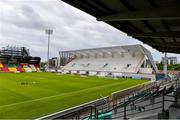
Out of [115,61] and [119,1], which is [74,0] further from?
[115,61]

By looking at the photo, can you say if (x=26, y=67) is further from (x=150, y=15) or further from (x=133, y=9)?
(x=150, y=15)

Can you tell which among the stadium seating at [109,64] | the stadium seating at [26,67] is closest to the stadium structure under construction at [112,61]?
the stadium seating at [109,64]

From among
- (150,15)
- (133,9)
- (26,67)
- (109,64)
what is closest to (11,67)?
(26,67)

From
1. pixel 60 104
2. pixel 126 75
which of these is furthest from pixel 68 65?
pixel 60 104

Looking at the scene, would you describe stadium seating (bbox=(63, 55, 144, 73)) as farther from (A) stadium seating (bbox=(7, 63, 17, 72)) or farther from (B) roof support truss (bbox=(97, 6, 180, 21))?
(B) roof support truss (bbox=(97, 6, 180, 21))

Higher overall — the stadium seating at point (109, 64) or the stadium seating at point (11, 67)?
the stadium seating at point (109, 64)

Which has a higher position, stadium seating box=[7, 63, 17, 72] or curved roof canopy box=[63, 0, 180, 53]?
curved roof canopy box=[63, 0, 180, 53]

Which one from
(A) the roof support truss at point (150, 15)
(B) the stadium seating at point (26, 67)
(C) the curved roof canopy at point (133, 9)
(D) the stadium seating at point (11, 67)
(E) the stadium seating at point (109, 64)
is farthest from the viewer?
(E) the stadium seating at point (109, 64)

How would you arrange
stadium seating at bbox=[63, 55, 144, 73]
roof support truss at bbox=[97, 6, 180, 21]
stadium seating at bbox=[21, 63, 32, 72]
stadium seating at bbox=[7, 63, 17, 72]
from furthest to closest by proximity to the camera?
stadium seating at bbox=[63, 55, 144, 73]
stadium seating at bbox=[21, 63, 32, 72]
stadium seating at bbox=[7, 63, 17, 72]
roof support truss at bbox=[97, 6, 180, 21]

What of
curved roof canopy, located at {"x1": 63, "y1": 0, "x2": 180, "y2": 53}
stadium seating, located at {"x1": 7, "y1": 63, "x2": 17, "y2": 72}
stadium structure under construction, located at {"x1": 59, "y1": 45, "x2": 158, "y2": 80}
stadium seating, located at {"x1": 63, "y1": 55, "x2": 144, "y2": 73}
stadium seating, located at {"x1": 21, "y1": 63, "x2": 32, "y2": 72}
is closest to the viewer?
curved roof canopy, located at {"x1": 63, "y1": 0, "x2": 180, "y2": 53}

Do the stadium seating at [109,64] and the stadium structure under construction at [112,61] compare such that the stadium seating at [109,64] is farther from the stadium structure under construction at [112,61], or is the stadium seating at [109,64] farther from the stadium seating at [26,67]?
the stadium seating at [26,67]

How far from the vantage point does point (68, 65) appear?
90.9 m

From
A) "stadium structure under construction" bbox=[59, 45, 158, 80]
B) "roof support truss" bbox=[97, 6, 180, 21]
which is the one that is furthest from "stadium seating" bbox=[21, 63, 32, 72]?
"roof support truss" bbox=[97, 6, 180, 21]

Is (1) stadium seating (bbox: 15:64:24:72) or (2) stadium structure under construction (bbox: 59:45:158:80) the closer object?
(1) stadium seating (bbox: 15:64:24:72)
